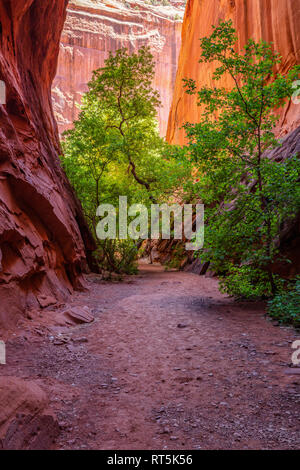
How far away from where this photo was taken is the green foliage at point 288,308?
20.2 ft

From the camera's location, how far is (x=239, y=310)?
8219 mm

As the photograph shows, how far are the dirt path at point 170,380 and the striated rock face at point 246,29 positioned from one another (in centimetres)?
1196

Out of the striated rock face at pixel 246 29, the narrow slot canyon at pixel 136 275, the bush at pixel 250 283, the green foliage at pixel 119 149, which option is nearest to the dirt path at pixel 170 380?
the narrow slot canyon at pixel 136 275

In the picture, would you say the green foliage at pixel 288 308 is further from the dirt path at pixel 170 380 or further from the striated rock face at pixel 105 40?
the striated rock face at pixel 105 40

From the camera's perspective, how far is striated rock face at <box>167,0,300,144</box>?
14406 mm

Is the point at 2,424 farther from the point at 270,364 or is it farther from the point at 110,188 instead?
the point at 110,188

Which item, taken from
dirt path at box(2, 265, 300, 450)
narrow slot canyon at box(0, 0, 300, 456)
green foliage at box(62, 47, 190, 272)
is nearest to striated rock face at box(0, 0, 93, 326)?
narrow slot canyon at box(0, 0, 300, 456)

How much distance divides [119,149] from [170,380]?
1325 cm

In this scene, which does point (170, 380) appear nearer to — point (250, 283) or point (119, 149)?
point (250, 283)

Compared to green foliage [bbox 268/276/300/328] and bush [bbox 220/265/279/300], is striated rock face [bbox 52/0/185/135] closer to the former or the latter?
bush [bbox 220/265/279/300]

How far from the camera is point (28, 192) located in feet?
27.7

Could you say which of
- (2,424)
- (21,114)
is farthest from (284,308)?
(21,114)

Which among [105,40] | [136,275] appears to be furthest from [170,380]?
[105,40]
